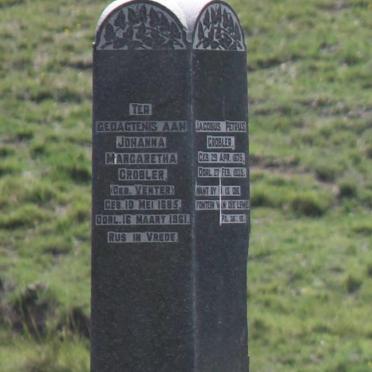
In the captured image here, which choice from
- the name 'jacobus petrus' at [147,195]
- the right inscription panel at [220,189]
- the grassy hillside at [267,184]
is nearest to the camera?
the name 'jacobus petrus' at [147,195]

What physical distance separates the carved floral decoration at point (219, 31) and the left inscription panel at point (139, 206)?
0.28 metres

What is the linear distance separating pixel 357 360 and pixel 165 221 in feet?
8.16

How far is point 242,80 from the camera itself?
25.7 ft

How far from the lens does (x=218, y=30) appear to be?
25.5 feet

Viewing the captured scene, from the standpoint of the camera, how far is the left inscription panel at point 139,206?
291 inches

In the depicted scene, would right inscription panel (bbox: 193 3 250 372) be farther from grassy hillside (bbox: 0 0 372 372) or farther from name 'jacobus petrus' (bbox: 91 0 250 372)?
grassy hillside (bbox: 0 0 372 372)

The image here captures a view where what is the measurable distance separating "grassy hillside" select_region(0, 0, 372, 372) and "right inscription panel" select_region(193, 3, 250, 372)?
5.50 ft

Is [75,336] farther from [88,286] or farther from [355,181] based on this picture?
[355,181]

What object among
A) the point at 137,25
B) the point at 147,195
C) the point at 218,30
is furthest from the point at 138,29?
the point at 147,195

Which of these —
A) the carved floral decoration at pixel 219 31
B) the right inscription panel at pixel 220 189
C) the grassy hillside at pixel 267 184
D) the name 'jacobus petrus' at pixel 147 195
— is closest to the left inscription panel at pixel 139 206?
the name 'jacobus petrus' at pixel 147 195

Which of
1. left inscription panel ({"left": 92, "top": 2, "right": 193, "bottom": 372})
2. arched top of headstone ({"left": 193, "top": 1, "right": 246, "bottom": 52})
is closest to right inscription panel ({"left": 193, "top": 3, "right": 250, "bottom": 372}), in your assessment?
arched top of headstone ({"left": 193, "top": 1, "right": 246, "bottom": 52})

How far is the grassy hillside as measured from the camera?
9.75m

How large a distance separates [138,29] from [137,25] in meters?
0.02

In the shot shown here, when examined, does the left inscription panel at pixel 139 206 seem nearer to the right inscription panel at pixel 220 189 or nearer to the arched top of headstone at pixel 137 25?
the arched top of headstone at pixel 137 25
